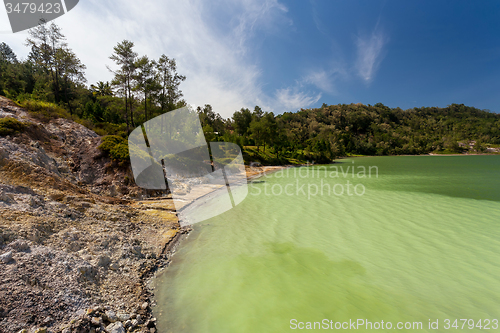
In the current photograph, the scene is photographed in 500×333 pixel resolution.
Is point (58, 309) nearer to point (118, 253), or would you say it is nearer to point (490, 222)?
point (118, 253)

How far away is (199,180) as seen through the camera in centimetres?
2267

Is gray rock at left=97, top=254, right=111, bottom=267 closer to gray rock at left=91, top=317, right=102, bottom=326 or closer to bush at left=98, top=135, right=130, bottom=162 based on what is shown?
gray rock at left=91, top=317, right=102, bottom=326

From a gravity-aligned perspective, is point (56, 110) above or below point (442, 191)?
above

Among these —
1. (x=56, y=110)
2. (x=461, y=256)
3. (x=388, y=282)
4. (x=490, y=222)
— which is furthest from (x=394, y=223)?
(x=56, y=110)

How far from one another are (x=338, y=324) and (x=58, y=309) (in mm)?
6492

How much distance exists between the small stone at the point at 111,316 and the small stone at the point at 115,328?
0.17 metres

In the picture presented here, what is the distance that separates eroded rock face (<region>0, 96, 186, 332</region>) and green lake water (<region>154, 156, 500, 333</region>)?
0.97m

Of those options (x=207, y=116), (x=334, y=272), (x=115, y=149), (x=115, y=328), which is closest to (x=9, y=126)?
(x=115, y=149)

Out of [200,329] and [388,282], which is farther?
[388,282]

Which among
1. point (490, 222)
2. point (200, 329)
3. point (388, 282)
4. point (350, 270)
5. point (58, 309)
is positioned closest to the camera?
point (58, 309)

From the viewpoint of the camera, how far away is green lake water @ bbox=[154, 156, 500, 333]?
17.1 ft

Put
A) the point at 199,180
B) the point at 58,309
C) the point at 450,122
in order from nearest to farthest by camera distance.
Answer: the point at 58,309
the point at 199,180
the point at 450,122

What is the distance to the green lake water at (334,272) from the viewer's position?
17.1ft

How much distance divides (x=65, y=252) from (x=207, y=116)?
58004 mm
